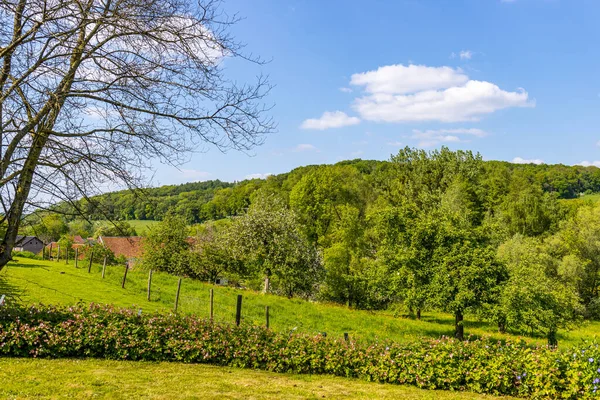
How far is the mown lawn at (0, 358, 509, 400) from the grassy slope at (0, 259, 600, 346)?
21.5ft

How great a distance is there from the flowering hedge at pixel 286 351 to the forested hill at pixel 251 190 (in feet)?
10.2

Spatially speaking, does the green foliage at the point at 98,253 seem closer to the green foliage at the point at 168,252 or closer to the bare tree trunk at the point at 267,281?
the green foliage at the point at 168,252

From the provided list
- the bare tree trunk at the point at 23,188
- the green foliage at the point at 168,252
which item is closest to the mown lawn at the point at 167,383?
the bare tree trunk at the point at 23,188

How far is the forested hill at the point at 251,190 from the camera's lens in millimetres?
5383

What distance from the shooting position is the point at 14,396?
5.79 m

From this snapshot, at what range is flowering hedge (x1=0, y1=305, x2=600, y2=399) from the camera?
25.5 ft

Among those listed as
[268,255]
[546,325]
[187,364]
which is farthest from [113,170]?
[268,255]

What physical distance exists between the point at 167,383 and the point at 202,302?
35.2 feet

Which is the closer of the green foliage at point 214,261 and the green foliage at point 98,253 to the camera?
the green foliage at point 98,253

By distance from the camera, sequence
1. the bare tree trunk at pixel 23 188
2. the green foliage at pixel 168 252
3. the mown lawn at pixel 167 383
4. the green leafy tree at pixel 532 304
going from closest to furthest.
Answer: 1. the bare tree trunk at pixel 23 188
2. the mown lawn at pixel 167 383
3. the green leafy tree at pixel 532 304
4. the green foliage at pixel 168 252

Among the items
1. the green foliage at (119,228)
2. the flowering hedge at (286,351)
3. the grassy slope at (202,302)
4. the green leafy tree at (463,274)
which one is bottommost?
the grassy slope at (202,302)

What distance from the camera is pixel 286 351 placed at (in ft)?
29.8

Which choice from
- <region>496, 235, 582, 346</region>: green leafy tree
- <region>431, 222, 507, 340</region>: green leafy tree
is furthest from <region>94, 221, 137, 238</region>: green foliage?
<region>496, 235, 582, 346</region>: green leafy tree

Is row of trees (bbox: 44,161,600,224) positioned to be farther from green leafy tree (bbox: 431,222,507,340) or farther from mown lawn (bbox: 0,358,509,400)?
green leafy tree (bbox: 431,222,507,340)
